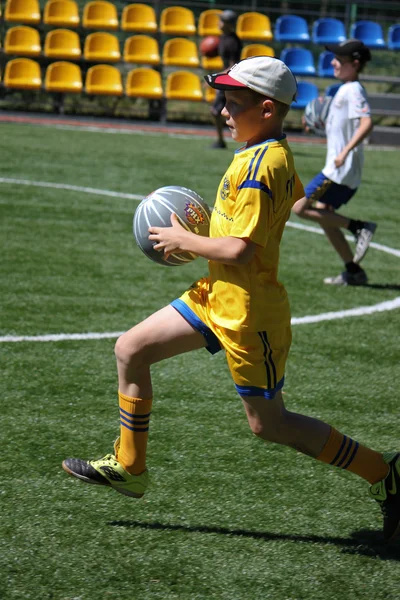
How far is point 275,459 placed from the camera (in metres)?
4.97

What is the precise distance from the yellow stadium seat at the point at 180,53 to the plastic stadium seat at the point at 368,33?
4215 millimetres

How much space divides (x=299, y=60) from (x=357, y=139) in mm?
14780

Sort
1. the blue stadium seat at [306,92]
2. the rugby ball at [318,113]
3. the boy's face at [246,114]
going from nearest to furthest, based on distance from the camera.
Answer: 1. the boy's face at [246,114]
2. the rugby ball at [318,113]
3. the blue stadium seat at [306,92]

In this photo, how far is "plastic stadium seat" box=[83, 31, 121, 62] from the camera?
2248 cm

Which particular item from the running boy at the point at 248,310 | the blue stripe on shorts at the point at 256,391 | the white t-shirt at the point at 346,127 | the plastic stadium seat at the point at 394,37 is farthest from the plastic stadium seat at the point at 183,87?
the blue stripe on shorts at the point at 256,391

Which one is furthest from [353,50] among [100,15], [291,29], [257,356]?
[291,29]

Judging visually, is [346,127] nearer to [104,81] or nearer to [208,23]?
[104,81]

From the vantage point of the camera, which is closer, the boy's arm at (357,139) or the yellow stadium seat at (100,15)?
the boy's arm at (357,139)

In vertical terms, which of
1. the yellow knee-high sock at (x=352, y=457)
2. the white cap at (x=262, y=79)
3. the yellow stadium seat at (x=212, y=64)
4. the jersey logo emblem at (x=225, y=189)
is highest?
the white cap at (x=262, y=79)

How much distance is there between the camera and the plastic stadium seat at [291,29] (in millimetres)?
23562

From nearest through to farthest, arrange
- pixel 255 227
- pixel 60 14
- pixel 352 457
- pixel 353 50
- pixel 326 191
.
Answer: pixel 255 227 < pixel 352 457 < pixel 353 50 < pixel 326 191 < pixel 60 14

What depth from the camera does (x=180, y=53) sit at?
2264cm

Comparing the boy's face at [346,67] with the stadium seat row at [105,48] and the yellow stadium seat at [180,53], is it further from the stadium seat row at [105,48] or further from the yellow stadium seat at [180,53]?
the yellow stadium seat at [180,53]

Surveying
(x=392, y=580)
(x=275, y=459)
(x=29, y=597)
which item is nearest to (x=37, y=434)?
(x=275, y=459)
